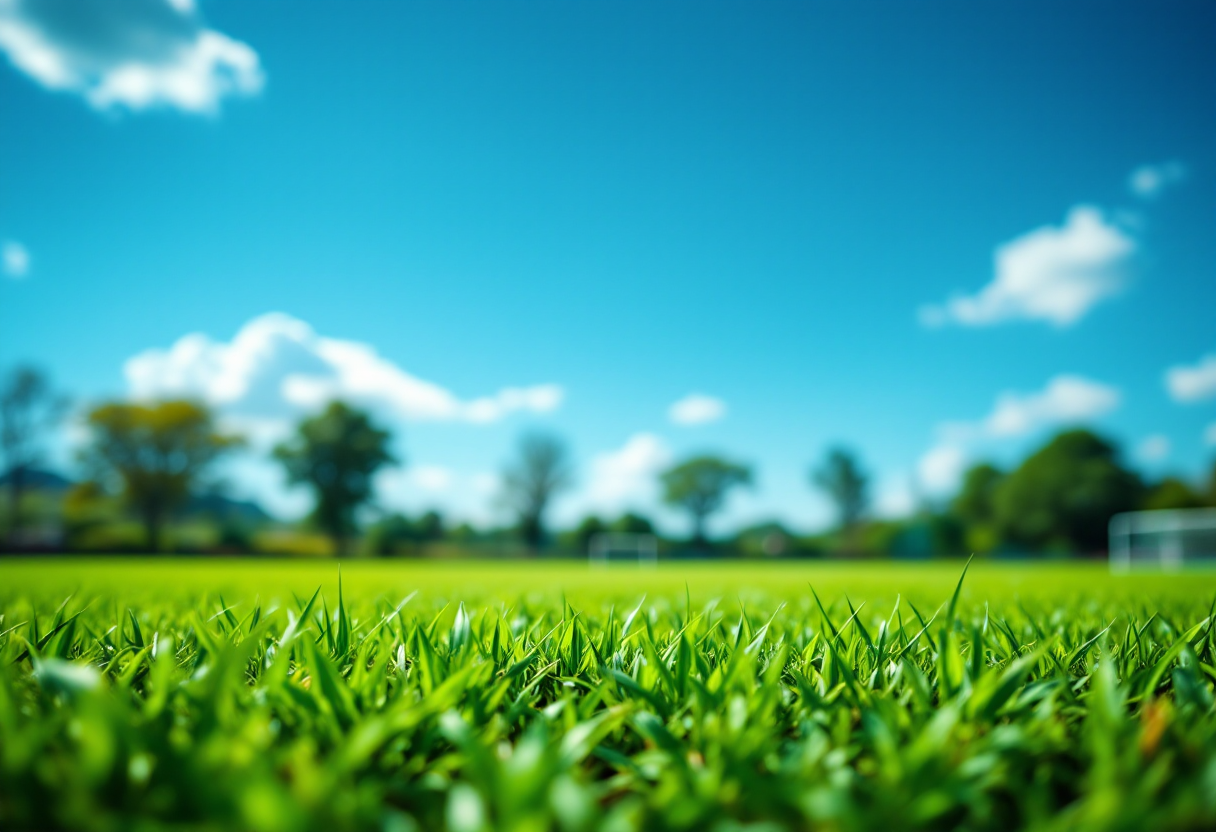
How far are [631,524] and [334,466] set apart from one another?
24504mm

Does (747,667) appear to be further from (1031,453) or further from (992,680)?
(1031,453)

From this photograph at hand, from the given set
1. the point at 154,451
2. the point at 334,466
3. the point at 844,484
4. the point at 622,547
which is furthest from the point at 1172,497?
the point at 154,451

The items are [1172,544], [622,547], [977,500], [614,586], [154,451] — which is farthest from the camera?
[977,500]

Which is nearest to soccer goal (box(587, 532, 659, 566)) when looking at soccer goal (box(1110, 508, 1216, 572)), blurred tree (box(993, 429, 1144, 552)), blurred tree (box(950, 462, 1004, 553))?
blurred tree (box(950, 462, 1004, 553))

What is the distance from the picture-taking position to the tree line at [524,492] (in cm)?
4422

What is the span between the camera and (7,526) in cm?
4116

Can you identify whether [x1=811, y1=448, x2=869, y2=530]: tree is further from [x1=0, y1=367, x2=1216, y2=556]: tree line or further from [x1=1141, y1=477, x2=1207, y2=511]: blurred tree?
[x1=1141, y1=477, x2=1207, y2=511]: blurred tree

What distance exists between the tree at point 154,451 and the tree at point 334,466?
17.9 feet

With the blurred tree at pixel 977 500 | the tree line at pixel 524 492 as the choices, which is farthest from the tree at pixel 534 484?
the blurred tree at pixel 977 500

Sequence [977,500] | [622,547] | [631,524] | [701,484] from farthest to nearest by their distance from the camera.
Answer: [701,484]
[977,500]
[631,524]
[622,547]

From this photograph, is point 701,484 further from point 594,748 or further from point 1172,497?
point 594,748

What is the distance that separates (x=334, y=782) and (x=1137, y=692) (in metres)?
1.29

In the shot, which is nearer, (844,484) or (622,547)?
(622,547)

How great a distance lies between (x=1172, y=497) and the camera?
50.2 m
